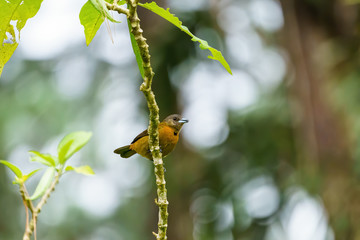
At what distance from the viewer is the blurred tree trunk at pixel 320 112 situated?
762cm

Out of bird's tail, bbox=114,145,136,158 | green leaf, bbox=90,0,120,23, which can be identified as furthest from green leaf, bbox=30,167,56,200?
bird's tail, bbox=114,145,136,158

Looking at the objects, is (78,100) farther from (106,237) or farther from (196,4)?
(106,237)

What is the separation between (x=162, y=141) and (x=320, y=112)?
517 cm

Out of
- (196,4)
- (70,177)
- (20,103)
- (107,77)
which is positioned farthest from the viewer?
(70,177)

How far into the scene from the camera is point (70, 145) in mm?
2100

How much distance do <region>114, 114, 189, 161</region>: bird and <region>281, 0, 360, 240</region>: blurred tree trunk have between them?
4197 mm

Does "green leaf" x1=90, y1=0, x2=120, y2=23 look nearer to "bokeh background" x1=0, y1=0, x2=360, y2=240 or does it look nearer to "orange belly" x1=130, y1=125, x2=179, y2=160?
"orange belly" x1=130, y1=125, x2=179, y2=160

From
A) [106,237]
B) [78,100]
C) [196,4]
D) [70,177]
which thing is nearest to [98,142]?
[78,100]

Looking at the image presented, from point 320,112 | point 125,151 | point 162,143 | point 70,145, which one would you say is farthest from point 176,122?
point 320,112

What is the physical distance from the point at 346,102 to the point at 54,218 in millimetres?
12489

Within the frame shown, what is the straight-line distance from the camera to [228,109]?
9.98 m

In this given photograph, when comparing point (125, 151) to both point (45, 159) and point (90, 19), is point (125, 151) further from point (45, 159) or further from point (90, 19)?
point (90, 19)

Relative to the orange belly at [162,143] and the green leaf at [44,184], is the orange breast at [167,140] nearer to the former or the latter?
the orange belly at [162,143]

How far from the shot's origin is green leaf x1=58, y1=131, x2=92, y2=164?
2066 millimetres
